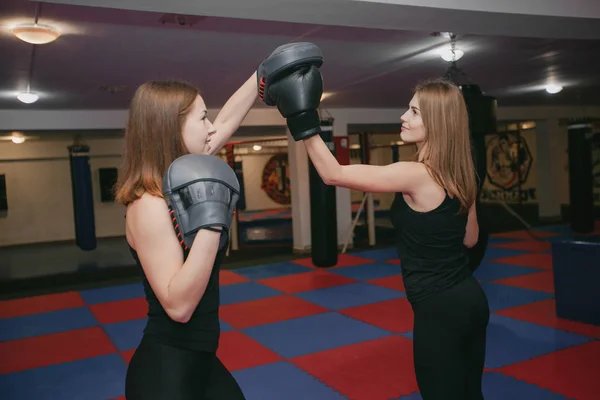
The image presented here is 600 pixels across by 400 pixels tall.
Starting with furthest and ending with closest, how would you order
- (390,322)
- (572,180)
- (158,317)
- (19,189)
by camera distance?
(19,189) < (572,180) < (390,322) < (158,317)

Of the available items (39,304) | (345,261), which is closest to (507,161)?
(345,261)

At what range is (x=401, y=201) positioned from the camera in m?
1.77

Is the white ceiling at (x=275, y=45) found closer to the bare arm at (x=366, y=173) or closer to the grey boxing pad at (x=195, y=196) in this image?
the bare arm at (x=366, y=173)

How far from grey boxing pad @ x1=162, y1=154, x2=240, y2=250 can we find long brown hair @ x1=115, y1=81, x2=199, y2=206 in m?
0.12

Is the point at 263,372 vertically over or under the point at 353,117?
under

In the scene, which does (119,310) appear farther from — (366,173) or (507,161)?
(507,161)

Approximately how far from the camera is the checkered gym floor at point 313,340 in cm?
307

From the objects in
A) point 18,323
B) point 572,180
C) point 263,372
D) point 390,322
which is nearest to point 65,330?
point 18,323

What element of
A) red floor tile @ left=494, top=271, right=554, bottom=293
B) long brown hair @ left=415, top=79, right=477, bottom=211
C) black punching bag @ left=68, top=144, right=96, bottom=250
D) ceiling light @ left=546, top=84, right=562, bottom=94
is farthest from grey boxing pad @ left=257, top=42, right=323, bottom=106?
black punching bag @ left=68, top=144, right=96, bottom=250

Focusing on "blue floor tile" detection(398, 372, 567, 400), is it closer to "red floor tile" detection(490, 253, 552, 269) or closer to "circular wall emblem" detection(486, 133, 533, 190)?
"red floor tile" detection(490, 253, 552, 269)

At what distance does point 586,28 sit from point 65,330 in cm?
477

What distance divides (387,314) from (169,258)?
362 cm

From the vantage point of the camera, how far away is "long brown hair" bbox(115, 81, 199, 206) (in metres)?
1.26

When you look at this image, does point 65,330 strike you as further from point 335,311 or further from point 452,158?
point 452,158
